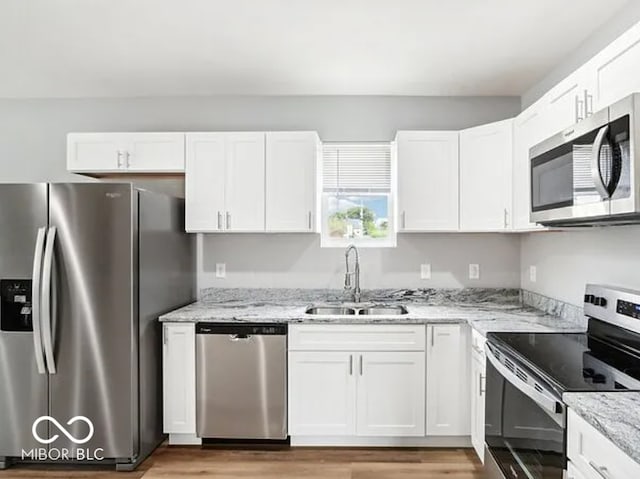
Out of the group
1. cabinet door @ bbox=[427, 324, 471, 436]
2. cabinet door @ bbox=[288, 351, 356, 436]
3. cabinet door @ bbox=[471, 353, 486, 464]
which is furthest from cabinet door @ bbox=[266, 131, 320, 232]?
cabinet door @ bbox=[471, 353, 486, 464]

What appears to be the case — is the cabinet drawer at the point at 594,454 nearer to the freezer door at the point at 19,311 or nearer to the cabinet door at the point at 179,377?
the cabinet door at the point at 179,377

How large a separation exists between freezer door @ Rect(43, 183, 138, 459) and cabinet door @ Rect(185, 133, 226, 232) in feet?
2.17

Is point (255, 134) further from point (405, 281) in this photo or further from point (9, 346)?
point (9, 346)

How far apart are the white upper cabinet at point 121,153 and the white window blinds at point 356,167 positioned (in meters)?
1.12

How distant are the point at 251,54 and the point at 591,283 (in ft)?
7.62

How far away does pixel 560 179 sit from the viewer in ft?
6.85

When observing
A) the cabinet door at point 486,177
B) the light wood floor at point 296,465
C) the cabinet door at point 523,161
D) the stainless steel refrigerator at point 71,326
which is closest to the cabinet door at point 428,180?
the cabinet door at point 486,177

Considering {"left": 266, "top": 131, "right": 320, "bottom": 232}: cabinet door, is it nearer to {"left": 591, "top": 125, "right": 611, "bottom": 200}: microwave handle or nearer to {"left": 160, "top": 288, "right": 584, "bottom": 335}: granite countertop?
{"left": 160, "top": 288, "right": 584, "bottom": 335}: granite countertop

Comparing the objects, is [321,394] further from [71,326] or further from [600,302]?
[600,302]

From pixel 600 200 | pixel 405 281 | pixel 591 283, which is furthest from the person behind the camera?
pixel 405 281

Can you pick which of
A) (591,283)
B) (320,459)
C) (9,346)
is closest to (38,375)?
(9,346)

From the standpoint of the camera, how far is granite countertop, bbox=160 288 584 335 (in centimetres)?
289

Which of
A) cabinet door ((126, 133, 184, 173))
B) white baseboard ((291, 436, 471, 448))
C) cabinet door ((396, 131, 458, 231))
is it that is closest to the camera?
white baseboard ((291, 436, 471, 448))

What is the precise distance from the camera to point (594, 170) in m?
1.71
